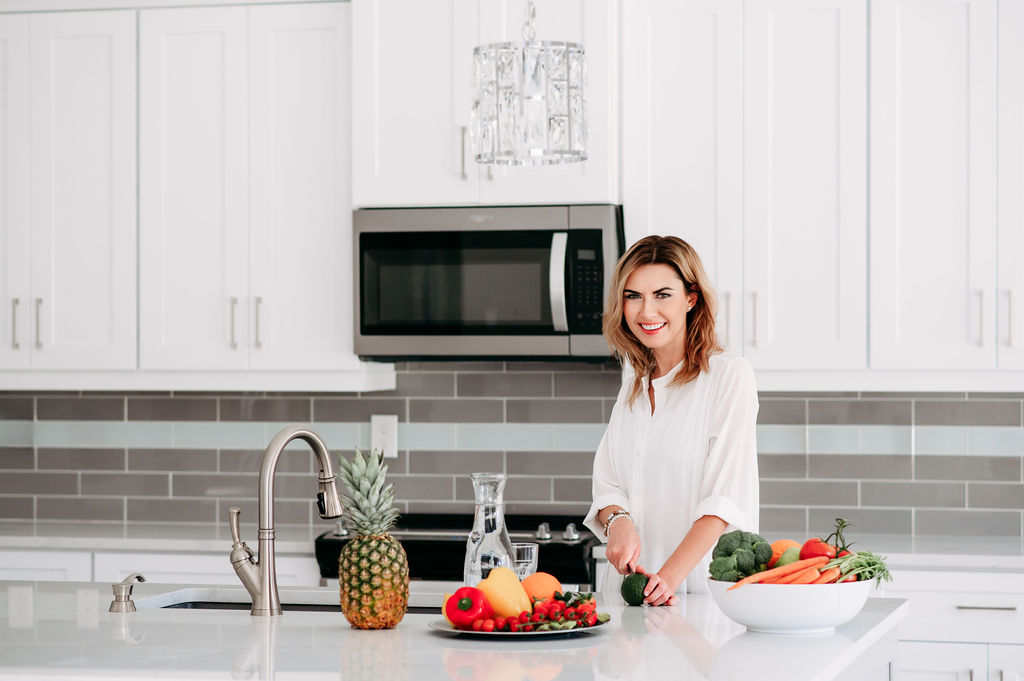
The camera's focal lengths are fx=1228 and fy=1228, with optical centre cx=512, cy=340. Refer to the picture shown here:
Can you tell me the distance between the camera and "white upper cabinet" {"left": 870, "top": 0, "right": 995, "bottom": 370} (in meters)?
3.44

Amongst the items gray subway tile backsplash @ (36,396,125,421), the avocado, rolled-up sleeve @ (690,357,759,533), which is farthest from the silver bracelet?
gray subway tile backsplash @ (36,396,125,421)

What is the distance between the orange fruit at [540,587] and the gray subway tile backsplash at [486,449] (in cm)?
184

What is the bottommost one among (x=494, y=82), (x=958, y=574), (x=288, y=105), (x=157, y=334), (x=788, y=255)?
(x=958, y=574)

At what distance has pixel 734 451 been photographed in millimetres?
2555

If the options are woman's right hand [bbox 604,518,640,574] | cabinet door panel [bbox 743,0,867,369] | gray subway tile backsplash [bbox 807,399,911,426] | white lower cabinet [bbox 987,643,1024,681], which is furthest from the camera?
gray subway tile backsplash [bbox 807,399,911,426]

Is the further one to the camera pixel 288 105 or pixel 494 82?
pixel 288 105

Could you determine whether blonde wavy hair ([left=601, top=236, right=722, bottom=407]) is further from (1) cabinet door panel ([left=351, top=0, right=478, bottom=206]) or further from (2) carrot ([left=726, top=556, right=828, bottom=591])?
(1) cabinet door panel ([left=351, top=0, right=478, bottom=206])

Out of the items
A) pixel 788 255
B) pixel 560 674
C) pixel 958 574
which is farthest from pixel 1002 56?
pixel 560 674

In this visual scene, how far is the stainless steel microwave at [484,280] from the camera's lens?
3.53m

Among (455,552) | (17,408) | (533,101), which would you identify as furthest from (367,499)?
(17,408)

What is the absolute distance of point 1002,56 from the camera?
11.3 ft

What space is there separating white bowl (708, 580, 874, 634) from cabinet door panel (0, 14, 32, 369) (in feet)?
8.98

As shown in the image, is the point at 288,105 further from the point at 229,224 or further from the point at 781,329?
the point at 781,329

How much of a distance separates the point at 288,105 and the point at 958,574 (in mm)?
2339
